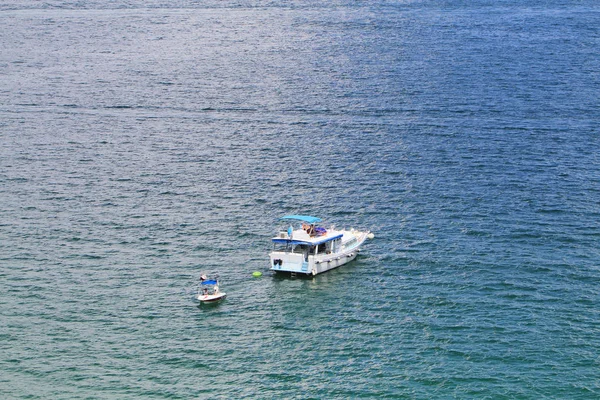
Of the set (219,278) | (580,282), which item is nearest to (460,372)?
(580,282)

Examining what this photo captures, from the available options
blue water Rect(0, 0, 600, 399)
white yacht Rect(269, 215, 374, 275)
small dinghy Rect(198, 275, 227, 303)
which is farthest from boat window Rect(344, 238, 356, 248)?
small dinghy Rect(198, 275, 227, 303)

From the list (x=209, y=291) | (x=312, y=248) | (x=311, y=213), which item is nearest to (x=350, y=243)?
(x=312, y=248)

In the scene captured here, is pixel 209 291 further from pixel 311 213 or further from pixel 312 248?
pixel 311 213

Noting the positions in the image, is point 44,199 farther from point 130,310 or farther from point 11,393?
point 11,393

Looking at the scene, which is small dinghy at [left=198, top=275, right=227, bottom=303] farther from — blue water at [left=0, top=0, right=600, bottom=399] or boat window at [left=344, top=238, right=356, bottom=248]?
boat window at [left=344, top=238, right=356, bottom=248]

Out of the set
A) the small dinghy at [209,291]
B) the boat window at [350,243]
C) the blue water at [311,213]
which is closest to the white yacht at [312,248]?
the boat window at [350,243]

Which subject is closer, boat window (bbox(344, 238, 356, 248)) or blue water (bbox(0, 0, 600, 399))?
blue water (bbox(0, 0, 600, 399))
